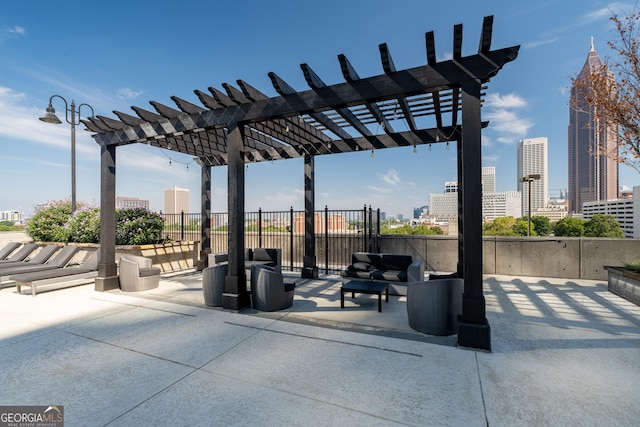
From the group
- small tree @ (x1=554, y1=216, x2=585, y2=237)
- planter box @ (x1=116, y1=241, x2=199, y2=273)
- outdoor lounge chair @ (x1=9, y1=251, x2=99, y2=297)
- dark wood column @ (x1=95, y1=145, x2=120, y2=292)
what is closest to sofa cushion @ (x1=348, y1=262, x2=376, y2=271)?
dark wood column @ (x1=95, y1=145, x2=120, y2=292)

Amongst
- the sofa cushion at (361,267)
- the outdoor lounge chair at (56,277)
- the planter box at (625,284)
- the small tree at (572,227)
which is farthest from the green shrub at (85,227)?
the small tree at (572,227)

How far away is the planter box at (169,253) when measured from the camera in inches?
305

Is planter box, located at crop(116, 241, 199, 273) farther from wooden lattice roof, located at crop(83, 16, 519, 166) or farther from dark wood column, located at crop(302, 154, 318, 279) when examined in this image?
dark wood column, located at crop(302, 154, 318, 279)

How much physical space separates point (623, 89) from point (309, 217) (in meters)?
7.79

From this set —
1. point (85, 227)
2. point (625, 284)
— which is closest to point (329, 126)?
point (625, 284)

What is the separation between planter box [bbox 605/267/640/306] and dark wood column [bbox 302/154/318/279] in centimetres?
665

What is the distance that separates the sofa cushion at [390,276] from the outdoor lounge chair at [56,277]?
6974 mm

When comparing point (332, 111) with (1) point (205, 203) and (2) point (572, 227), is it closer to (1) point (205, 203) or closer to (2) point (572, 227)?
(1) point (205, 203)

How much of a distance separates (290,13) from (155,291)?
900 cm

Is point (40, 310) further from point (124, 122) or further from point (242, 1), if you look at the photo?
point (242, 1)

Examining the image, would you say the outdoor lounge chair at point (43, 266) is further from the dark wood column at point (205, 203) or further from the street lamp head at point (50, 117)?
the street lamp head at point (50, 117)

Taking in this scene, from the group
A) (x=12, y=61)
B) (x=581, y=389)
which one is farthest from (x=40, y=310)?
(x=12, y=61)

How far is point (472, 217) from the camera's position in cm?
328

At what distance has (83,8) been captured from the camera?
7816 mm
